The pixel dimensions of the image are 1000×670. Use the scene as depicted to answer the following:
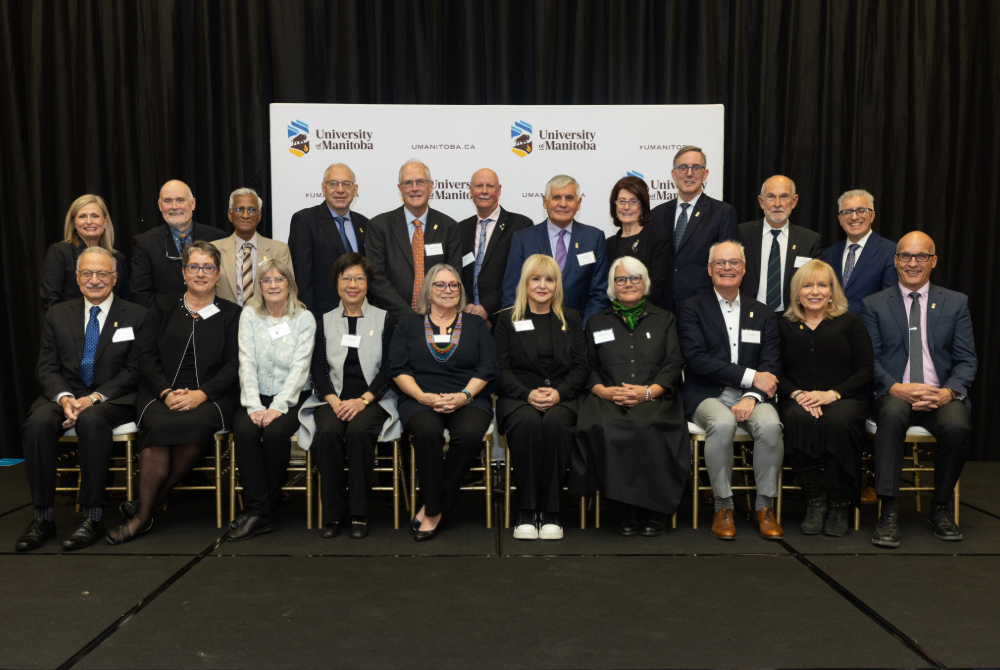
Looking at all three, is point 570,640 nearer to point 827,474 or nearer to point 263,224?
point 827,474

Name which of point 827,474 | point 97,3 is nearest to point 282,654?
point 827,474

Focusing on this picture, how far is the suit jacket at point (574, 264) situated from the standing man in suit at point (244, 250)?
1.29 meters

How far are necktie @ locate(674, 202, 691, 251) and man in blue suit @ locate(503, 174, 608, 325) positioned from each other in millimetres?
418

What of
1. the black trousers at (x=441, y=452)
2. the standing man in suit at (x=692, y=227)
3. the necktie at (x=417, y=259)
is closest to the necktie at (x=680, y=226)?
the standing man in suit at (x=692, y=227)

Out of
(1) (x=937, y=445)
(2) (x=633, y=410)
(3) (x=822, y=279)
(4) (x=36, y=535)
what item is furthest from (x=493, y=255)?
(4) (x=36, y=535)

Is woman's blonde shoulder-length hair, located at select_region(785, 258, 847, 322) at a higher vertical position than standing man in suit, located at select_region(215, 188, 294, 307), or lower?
lower

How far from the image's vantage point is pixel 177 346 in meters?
3.74

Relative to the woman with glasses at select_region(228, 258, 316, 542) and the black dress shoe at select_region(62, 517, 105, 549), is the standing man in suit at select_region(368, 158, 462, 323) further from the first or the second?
the black dress shoe at select_region(62, 517, 105, 549)

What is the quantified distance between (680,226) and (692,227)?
0.08m

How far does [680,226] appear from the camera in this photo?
13.9 feet

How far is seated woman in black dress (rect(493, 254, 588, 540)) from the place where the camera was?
11.6ft

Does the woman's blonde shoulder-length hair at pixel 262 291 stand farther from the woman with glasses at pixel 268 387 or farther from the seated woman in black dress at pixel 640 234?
the seated woman in black dress at pixel 640 234

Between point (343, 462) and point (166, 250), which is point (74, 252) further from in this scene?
point (343, 462)

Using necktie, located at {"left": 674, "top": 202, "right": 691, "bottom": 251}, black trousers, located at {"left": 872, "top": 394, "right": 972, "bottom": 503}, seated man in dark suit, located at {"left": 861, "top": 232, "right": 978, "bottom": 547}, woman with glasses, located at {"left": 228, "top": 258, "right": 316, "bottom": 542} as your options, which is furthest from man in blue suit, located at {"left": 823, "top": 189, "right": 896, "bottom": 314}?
woman with glasses, located at {"left": 228, "top": 258, "right": 316, "bottom": 542}
